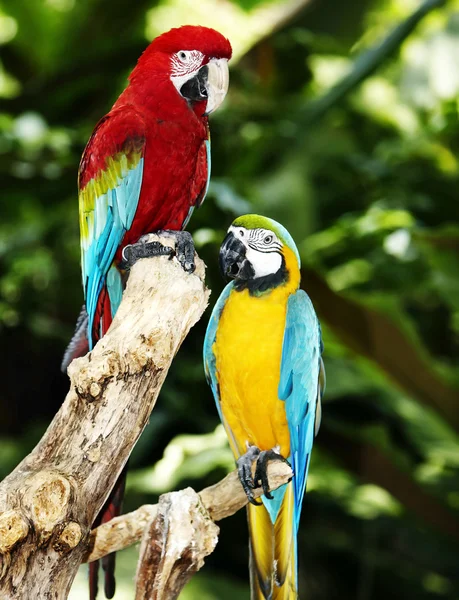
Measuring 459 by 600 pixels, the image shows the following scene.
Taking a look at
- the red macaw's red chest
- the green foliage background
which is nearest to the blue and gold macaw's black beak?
the red macaw's red chest

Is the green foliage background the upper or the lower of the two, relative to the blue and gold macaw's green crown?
upper

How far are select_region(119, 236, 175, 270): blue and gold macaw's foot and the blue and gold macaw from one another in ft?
0.26

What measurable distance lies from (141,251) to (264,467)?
0.24 meters

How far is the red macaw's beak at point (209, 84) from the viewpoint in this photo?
2.25 feet

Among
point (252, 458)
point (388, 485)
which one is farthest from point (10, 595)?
point (388, 485)

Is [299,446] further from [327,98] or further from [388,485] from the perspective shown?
[388,485]

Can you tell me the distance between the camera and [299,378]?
0.65 metres

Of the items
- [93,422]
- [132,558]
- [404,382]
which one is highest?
[404,382]

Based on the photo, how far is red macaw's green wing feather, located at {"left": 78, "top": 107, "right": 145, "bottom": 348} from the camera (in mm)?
711

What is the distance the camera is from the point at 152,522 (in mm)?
636

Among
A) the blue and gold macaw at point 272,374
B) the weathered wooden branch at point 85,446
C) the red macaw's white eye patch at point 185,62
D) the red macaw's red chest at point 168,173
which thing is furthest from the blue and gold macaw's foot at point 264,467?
the red macaw's white eye patch at point 185,62

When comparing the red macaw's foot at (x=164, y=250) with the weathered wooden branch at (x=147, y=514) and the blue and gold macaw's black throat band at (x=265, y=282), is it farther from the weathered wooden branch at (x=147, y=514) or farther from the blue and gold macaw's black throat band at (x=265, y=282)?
the weathered wooden branch at (x=147, y=514)

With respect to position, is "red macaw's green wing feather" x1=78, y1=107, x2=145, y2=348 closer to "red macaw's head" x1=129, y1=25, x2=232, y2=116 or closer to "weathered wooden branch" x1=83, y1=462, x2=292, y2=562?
"red macaw's head" x1=129, y1=25, x2=232, y2=116

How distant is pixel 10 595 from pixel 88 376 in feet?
0.62
